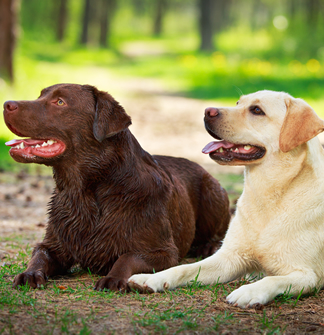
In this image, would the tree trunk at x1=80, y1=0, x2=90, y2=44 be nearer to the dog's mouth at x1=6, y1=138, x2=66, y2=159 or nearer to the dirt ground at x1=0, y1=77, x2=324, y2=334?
the dirt ground at x1=0, y1=77, x2=324, y2=334

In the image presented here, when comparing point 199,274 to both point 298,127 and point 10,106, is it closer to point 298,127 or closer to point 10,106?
point 298,127

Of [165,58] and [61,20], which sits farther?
[61,20]

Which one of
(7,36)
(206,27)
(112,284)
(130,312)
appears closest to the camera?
(130,312)

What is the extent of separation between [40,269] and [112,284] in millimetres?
600

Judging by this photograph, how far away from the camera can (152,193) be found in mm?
4008

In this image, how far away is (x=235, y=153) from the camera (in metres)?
3.87

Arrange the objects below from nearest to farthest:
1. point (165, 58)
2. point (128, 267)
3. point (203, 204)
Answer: point (128, 267)
point (203, 204)
point (165, 58)

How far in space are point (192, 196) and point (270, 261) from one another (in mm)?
1351

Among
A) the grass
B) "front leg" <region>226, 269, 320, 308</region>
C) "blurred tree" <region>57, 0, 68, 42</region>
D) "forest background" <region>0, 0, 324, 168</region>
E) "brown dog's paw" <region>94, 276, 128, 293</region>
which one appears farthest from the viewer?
"blurred tree" <region>57, 0, 68, 42</region>

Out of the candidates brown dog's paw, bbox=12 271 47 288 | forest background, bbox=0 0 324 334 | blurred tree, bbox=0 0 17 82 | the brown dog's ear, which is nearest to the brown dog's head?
the brown dog's ear

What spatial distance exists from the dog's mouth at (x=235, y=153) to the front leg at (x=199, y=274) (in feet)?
2.43

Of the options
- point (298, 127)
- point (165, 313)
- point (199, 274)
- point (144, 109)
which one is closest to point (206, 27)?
point (144, 109)

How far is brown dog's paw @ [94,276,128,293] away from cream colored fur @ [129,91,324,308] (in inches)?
2.2

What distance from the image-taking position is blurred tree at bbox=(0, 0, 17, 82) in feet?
43.5
